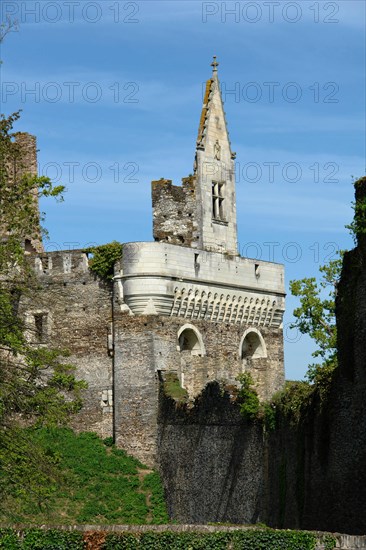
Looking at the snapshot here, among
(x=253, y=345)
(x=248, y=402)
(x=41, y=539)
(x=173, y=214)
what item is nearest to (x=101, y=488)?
(x=248, y=402)

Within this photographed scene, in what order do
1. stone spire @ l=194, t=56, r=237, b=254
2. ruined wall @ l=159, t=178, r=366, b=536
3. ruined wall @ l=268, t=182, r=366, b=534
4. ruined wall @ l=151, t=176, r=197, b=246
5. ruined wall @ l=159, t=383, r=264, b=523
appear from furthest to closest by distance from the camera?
1. stone spire @ l=194, t=56, r=237, b=254
2. ruined wall @ l=151, t=176, r=197, b=246
3. ruined wall @ l=159, t=383, r=264, b=523
4. ruined wall @ l=159, t=178, r=366, b=536
5. ruined wall @ l=268, t=182, r=366, b=534

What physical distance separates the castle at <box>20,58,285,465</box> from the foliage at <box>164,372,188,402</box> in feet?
1.02

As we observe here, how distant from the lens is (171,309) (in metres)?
52.6

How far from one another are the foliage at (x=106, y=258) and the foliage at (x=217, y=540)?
22.4 metres

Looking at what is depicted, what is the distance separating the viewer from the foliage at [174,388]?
163 ft

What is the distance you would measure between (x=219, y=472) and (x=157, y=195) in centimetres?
1292

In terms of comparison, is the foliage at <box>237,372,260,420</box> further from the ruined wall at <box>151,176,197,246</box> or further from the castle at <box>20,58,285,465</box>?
the ruined wall at <box>151,176,197,246</box>

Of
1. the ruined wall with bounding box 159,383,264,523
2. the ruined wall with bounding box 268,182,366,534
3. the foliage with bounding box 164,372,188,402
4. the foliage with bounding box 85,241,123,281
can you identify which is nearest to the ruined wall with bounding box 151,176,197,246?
the foliage with bounding box 85,241,123,281

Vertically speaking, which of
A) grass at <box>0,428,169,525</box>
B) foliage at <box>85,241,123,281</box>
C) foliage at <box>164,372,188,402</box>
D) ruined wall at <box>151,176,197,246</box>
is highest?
ruined wall at <box>151,176,197,246</box>

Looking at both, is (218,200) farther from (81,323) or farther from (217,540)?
(217,540)

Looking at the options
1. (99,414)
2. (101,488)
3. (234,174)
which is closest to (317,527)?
(101,488)

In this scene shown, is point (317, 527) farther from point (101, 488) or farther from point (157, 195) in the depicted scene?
point (157, 195)

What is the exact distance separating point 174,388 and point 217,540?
64.6 ft

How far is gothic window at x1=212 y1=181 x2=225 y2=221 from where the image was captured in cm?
5597
